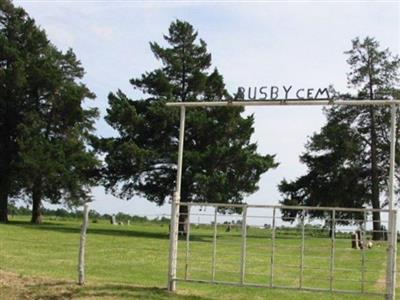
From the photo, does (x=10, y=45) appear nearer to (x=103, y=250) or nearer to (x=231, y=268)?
(x=103, y=250)

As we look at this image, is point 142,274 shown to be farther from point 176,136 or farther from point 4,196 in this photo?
point 4,196

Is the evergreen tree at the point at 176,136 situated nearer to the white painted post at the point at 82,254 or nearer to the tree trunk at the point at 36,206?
the tree trunk at the point at 36,206

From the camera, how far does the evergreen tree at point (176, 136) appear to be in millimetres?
42656

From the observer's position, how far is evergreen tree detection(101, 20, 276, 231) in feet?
140

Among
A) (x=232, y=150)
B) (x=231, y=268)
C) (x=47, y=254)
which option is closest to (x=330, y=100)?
(x=231, y=268)

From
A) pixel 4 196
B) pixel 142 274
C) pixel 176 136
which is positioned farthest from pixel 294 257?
pixel 4 196

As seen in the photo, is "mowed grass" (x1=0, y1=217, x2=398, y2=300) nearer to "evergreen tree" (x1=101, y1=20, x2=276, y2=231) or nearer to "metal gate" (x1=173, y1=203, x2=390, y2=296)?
"metal gate" (x1=173, y1=203, x2=390, y2=296)

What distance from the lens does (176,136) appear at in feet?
148

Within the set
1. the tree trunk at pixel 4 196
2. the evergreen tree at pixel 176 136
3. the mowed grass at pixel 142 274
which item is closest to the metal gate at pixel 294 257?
the mowed grass at pixel 142 274

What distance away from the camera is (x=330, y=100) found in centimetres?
1359

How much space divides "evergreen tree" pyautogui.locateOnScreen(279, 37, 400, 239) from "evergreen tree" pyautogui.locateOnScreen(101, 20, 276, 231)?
36.9 ft

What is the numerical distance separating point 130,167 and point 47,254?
20.8m

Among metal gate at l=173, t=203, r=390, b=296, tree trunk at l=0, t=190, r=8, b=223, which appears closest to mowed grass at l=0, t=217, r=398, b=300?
metal gate at l=173, t=203, r=390, b=296

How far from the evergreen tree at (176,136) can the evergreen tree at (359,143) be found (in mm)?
11233
